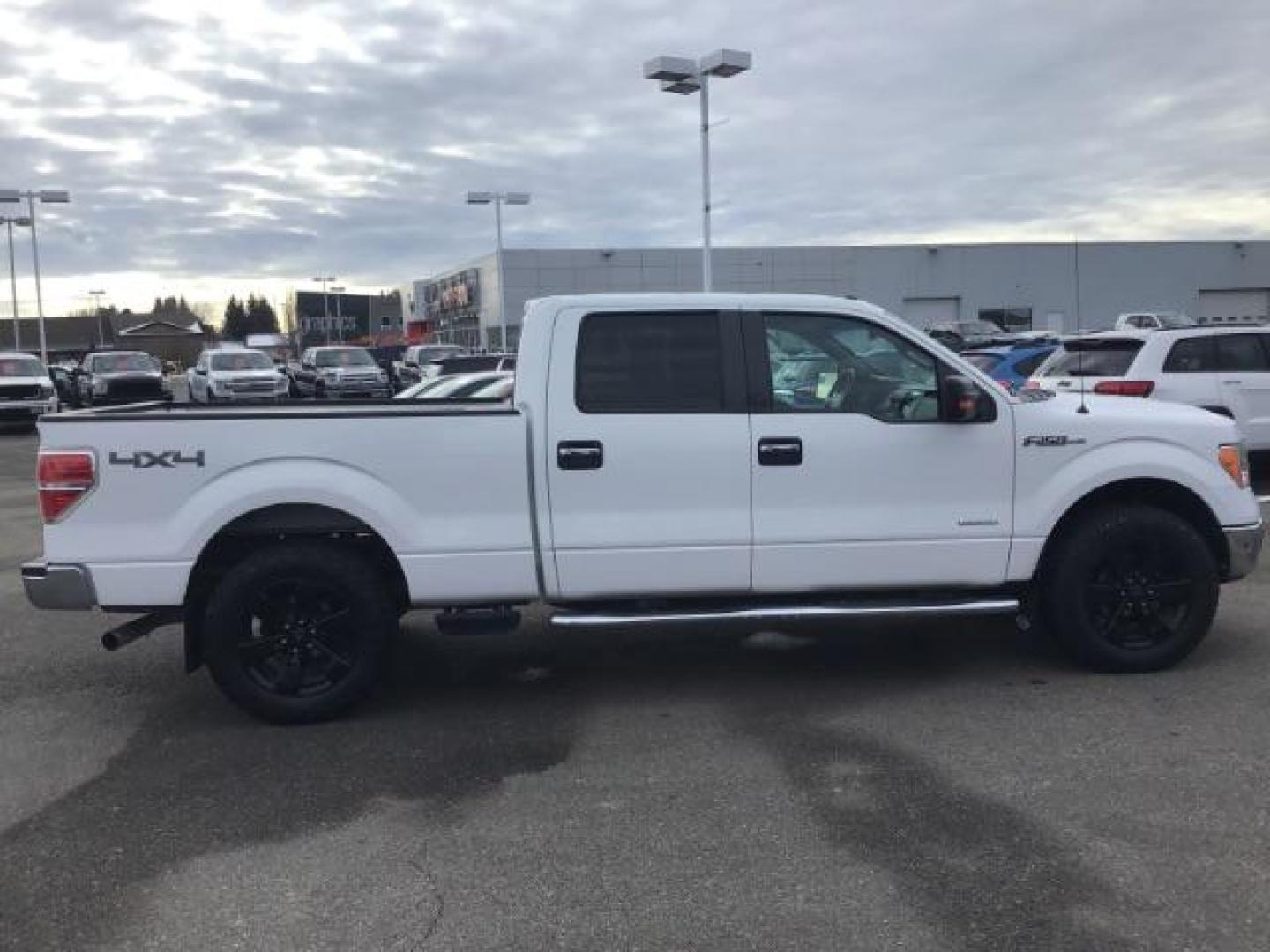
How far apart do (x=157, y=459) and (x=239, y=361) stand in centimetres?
2787

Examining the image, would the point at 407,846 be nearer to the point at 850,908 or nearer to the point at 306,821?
the point at 306,821

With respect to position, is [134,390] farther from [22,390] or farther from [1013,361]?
[1013,361]

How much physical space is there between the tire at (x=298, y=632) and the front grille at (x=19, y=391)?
2300 centimetres

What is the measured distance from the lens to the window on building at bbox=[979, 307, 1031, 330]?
59.8 metres

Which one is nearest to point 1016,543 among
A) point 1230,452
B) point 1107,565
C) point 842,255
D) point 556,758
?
point 1107,565

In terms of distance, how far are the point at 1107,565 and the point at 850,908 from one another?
2899 millimetres

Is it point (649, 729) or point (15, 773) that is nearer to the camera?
point (15, 773)

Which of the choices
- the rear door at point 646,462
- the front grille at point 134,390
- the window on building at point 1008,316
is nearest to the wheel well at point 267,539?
the rear door at point 646,462

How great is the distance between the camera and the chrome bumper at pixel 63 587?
16.6 ft

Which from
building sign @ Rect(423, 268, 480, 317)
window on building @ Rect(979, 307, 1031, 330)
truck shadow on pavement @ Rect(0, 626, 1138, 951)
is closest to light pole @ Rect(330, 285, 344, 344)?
building sign @ Rect(423, 268, 480, 317)

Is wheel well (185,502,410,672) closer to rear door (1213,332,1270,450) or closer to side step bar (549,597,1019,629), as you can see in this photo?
side step bar (549,597,1019,629)

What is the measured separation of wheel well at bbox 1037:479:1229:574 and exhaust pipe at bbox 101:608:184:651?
4.22 metres

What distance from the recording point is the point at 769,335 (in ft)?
18.0

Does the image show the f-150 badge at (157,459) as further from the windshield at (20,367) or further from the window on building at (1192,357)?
the windshield at (20,367)
